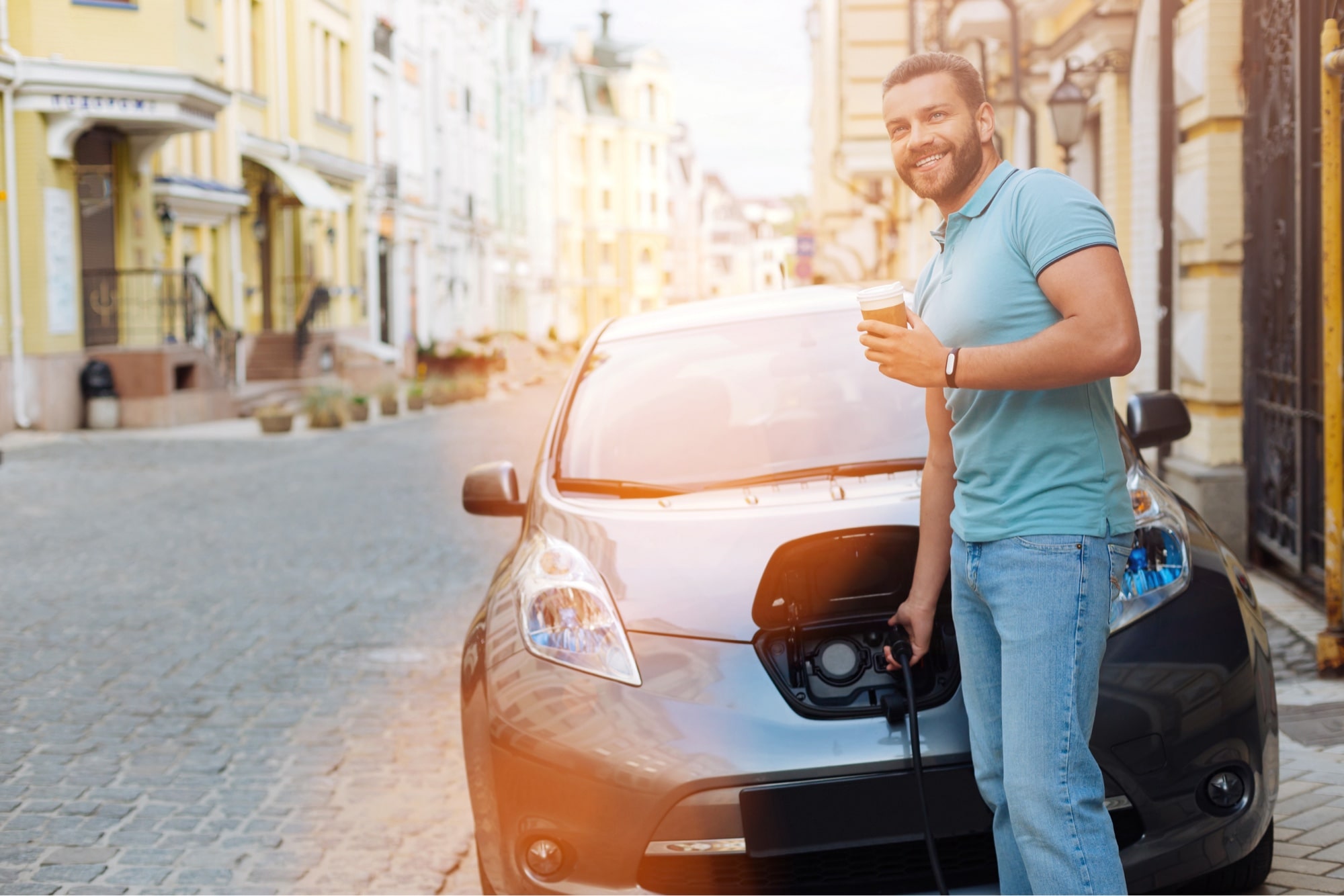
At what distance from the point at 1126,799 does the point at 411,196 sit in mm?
47118

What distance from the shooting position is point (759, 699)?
336 centimetres

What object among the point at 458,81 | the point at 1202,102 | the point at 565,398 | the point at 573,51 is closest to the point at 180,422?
the point at 1202,102

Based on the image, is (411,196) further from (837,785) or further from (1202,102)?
(837,785)

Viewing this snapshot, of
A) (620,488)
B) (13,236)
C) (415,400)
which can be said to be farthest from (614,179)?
(620,488)

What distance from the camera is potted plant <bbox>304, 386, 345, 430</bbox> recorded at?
2503 cm

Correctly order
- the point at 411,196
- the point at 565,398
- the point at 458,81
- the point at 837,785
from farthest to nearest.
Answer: the point at 458,81 → the point at 411,196 → the point at 565,398 → the point at 837,785

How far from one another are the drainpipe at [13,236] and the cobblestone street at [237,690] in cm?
849

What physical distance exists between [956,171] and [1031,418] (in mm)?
475

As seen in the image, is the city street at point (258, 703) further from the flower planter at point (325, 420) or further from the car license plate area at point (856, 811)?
the flower planter at point (325, 420)

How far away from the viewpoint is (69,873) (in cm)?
455

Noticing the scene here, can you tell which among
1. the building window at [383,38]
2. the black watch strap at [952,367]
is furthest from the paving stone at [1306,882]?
the building window at [383,38]

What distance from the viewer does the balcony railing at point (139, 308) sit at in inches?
1009

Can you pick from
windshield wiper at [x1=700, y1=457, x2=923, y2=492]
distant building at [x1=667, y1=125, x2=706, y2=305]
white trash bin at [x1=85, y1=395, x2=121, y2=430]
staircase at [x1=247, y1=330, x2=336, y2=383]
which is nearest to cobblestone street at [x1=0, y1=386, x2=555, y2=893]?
windshield wiper at [x1=700, y1=457, x2=923, y2=492]

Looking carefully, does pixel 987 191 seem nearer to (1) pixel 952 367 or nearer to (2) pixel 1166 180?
(1) pixel 952 367
